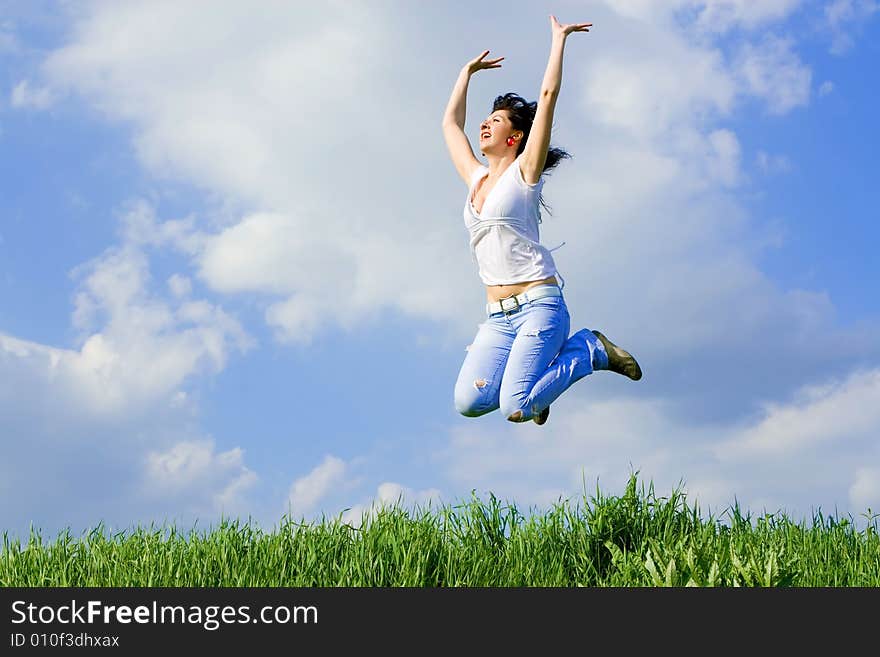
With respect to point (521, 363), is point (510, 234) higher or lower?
higher

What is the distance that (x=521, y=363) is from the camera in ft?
20.2

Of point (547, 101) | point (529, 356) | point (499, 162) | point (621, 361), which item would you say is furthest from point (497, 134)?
point (621, 361)

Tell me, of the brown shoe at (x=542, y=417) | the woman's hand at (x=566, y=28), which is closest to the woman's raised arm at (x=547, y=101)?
the woman's hand at (x=566, y=28)

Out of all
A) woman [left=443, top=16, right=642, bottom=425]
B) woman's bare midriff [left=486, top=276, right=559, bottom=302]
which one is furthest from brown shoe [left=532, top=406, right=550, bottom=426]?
woman's bare midriff [left=486, top=276, right=559, bottom=302]

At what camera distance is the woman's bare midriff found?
20.4 ft

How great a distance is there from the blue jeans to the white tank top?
24 centimetres

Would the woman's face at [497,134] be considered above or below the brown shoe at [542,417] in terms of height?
above

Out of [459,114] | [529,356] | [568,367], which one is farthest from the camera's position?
[459,114]

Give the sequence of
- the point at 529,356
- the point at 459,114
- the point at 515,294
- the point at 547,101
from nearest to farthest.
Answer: the point at 547,101 < the point at 529,356 < the point at 515,294 < the point at 459,114

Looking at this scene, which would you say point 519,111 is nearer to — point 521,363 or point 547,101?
point 547,101

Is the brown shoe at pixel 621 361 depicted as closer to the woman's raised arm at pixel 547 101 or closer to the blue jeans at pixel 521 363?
the blue jeans at pixel 521 363

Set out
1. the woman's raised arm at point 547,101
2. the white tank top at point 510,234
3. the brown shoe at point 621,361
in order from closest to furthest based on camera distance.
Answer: the woman's raised arm at point 547,101 < the white tank top at point 510,234 < the brown shoe at point 621,361

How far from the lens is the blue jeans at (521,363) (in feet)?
20.2

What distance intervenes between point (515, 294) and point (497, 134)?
1145mm
